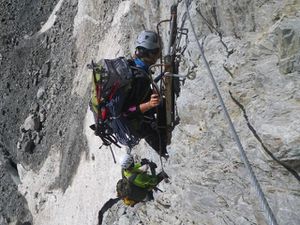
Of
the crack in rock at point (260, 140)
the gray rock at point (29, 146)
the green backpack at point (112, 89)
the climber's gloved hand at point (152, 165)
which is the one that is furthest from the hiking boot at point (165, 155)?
the gray rock at point (29, 146)

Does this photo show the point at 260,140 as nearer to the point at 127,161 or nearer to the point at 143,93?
the point at 143,93

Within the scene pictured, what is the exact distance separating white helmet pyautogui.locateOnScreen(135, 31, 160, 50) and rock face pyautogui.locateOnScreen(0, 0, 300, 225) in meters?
0.44

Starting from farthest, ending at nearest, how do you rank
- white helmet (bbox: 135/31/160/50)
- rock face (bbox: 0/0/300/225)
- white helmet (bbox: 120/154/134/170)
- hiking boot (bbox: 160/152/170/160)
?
white helmet (bbox: 120/154/134/170), hiking boot (bbox: 160/152/170/160), white helmet (bbox: 135/31/160/50), rock face (bbox: 0/0/300/225)

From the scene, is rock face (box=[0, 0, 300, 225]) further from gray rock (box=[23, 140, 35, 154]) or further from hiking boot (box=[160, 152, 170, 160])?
hiking boot (box=[160, 152, 170, 160])

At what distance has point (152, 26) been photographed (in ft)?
28.7

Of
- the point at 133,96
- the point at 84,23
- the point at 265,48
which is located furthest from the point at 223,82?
the point at 84,23

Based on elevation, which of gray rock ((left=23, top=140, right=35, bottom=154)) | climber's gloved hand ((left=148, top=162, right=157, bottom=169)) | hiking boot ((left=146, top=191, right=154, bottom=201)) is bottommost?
gray rock ((left=23, top=140, right=35, bottom=154))

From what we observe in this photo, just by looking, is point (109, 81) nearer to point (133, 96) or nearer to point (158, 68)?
point (133, 96)

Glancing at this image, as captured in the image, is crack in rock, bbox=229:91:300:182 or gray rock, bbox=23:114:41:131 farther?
gray rock, bbox=23:114:41:131

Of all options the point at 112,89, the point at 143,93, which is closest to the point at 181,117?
the point at 143,93

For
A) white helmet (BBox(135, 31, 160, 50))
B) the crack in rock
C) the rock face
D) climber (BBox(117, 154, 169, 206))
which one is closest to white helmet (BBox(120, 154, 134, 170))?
climber (BBox(117, 154, 169, 206))

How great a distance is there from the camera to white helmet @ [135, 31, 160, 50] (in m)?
7.61

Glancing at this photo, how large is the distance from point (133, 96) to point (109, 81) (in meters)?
Answer: 0.65

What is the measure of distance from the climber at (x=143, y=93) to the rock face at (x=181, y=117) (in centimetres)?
49
